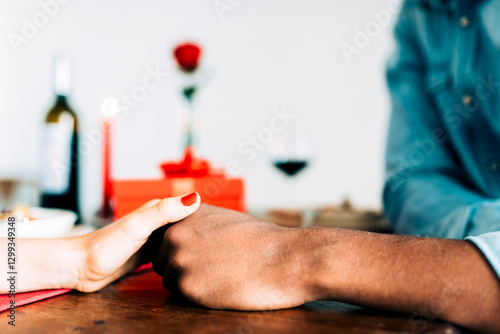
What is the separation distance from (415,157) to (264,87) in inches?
38.7

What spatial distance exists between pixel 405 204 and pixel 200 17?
131 centimetres

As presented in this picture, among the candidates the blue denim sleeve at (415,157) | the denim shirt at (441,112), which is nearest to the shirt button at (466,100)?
the denim shirt at (441,112)

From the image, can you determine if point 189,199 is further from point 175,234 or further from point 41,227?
point 41,227

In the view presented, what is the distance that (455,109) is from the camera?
946 millimetres

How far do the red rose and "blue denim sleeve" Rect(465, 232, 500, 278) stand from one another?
0.92 metres

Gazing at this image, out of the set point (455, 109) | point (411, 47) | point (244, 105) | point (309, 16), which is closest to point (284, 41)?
point (309, 16)

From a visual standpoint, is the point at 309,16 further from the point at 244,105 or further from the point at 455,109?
the point at 455,109

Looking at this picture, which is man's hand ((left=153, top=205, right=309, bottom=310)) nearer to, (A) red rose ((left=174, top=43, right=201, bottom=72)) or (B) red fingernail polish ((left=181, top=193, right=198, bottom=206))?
(B) red fingernail polish ((left=181, top=193, right=198, bottom=206))

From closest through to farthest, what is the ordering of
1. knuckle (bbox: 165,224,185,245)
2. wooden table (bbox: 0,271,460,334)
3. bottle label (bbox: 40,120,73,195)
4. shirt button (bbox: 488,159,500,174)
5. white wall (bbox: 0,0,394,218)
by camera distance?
wooden table (bbox: 0,271,460,334) → knuckle (bbox: 165,224,185,245) → shirt button (bbox: 488,159,500,174) → bottle label (bbox: 40,120,73,195) → white wall (bbox: 0,0,394,218)

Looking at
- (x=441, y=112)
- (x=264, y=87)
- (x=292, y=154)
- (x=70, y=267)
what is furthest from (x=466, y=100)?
(x=264, y=87)

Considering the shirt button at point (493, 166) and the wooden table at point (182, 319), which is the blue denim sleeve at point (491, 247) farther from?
the shirt button at point (493, 166)

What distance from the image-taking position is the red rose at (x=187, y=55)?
1093 mm

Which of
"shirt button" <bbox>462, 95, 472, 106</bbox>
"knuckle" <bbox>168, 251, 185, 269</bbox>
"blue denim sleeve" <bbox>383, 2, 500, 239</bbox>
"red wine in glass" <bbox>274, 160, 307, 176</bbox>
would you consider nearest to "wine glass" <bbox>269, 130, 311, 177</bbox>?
"red wine in glass" <bbox>274, 160, 307, 176</bbox>

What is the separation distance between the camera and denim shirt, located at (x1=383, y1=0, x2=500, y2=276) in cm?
83
